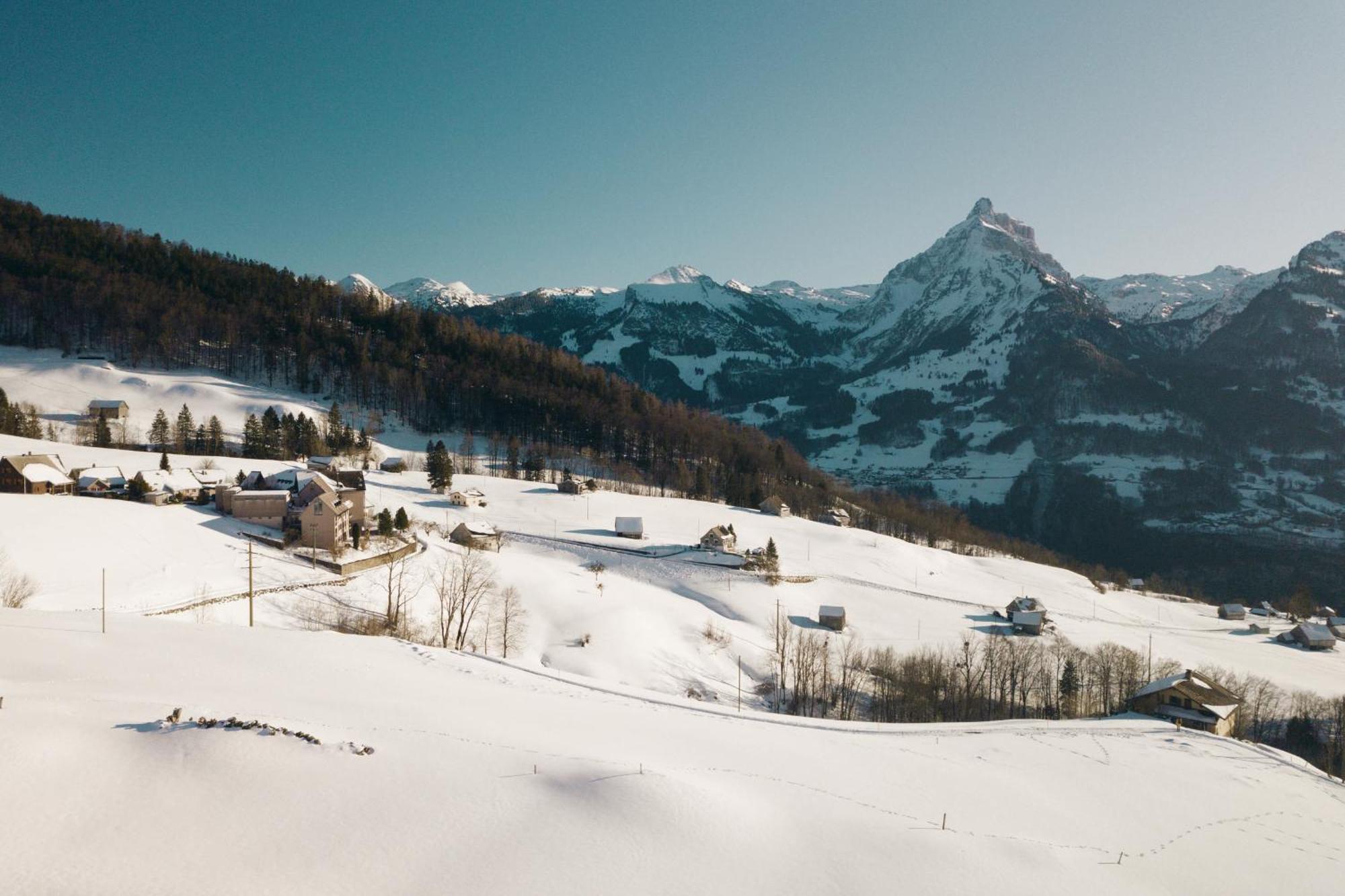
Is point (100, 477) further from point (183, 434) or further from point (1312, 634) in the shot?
point (1312, 634)

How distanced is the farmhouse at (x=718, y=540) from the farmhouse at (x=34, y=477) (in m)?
49.6

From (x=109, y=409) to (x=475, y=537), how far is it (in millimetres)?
60545

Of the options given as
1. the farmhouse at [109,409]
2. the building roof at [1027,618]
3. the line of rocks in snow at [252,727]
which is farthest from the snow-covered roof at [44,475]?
the building roof at [1027,618]

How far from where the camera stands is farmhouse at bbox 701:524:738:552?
60.1m

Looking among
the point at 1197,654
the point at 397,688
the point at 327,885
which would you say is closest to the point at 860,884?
the point at 327,885

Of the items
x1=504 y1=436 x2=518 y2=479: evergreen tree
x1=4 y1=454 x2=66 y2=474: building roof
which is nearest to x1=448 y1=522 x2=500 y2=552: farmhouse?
x1=4 y1=454 x2=66 y2=474: building roof

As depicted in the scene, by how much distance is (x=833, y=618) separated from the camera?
48.1 meters

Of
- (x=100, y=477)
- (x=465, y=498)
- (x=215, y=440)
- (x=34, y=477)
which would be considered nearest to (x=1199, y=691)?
(x=465, y=498)

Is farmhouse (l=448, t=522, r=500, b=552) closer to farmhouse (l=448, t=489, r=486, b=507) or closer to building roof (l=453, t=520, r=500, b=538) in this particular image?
building roof (l=453, t=520, r=500, b=538)

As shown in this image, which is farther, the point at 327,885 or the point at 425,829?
the point at 425,829

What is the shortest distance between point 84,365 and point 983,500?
193 meters

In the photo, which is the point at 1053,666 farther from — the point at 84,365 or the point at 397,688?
the point at 84,365

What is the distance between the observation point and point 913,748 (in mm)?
21531

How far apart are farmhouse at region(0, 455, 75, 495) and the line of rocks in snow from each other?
46.9 meters
